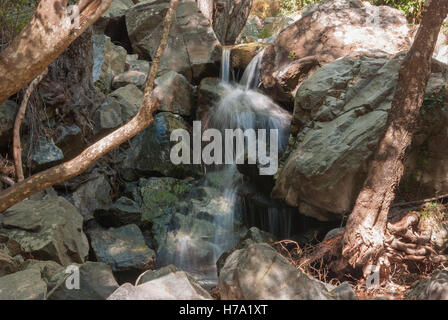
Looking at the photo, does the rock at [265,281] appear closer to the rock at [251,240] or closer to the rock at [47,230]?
the rock at [47,230]

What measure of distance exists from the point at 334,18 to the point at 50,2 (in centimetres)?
732

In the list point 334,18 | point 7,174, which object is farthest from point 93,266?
point 334,18

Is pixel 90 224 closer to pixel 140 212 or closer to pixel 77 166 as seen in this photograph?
pixel 140 212

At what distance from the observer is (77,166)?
347cm

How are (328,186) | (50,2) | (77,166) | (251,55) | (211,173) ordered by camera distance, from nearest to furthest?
(50,2) → (77,166) → (328,186) → (211,173) → (251,55)

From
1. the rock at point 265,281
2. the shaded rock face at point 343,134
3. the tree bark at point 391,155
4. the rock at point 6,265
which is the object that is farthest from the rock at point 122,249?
the rock at point 265,281

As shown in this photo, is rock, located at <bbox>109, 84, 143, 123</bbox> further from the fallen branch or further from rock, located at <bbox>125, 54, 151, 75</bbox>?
the fallen branch

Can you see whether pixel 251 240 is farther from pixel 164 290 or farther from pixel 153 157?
pixel 164 290

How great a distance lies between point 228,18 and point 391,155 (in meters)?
10.7

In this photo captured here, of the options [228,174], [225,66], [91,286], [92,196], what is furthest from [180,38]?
[91,286]

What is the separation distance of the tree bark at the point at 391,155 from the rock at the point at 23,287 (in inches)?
132

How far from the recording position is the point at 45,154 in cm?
641

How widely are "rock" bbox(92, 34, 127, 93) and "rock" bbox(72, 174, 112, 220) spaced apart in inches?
111

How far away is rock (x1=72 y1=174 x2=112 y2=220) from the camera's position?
701 centimetres
